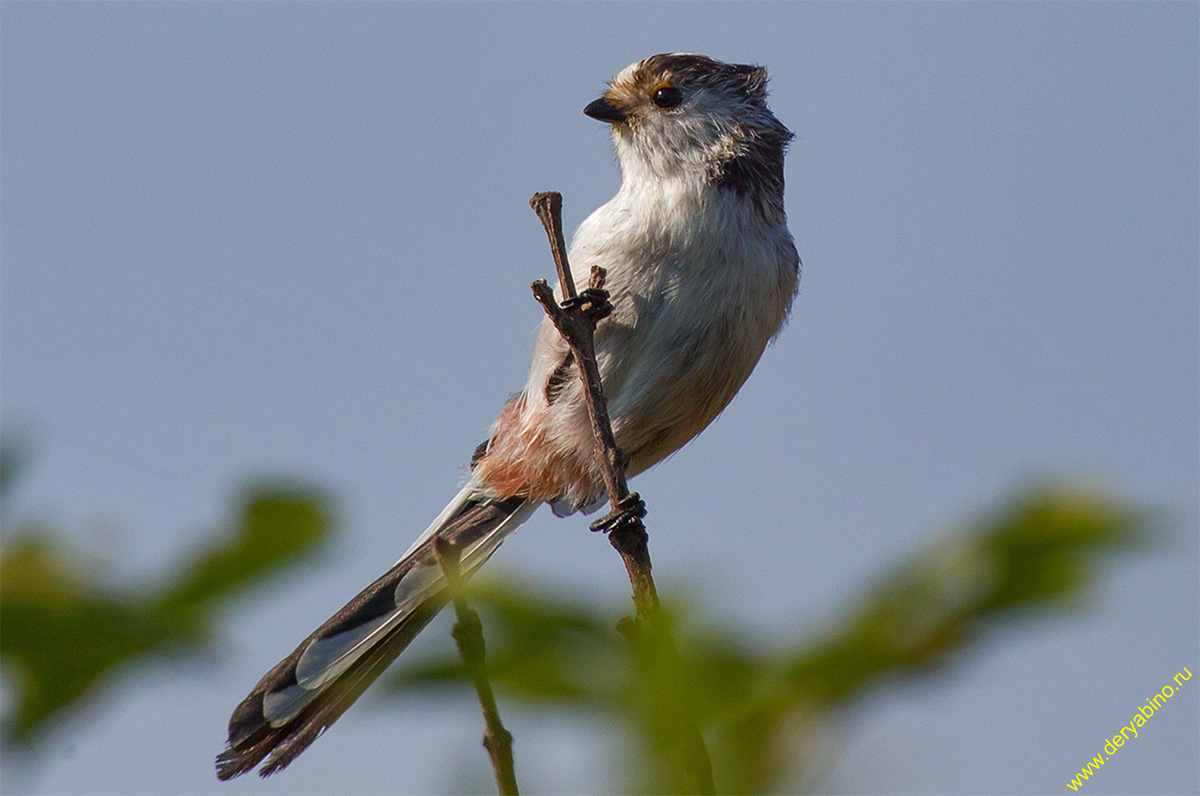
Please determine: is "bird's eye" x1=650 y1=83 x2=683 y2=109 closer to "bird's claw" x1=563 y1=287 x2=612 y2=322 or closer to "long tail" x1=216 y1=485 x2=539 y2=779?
"bird's claw" x1=563 y1=287 x2=612 y2=322

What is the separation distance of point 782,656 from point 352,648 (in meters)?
3.10

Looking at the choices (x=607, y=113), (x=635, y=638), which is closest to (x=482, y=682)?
(x=635, y=638)

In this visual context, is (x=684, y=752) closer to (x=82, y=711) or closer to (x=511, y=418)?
(x=82, y=711)

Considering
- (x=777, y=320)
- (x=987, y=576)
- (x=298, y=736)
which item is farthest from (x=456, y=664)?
(x=777, y=320)

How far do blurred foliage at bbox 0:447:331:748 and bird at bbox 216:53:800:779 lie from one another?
8.33 feet

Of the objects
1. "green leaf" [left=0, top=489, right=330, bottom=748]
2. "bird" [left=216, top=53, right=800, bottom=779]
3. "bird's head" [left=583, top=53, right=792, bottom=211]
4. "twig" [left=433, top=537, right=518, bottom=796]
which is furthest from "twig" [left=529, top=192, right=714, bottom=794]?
"green leaf" [left=0, top=489, right=330, bottom=748]

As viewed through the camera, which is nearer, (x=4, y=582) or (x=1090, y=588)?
(x=1090, y=588)

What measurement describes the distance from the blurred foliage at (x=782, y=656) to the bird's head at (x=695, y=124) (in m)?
3.27

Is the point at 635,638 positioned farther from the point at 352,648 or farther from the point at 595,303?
the point at 352,648

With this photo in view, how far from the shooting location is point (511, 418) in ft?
14.8

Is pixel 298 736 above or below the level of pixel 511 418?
below

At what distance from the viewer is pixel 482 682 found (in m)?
1.00

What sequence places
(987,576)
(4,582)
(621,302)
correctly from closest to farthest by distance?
1. (987,576)
2. (4,582)
3. (621,302)

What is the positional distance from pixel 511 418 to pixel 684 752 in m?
3.49
